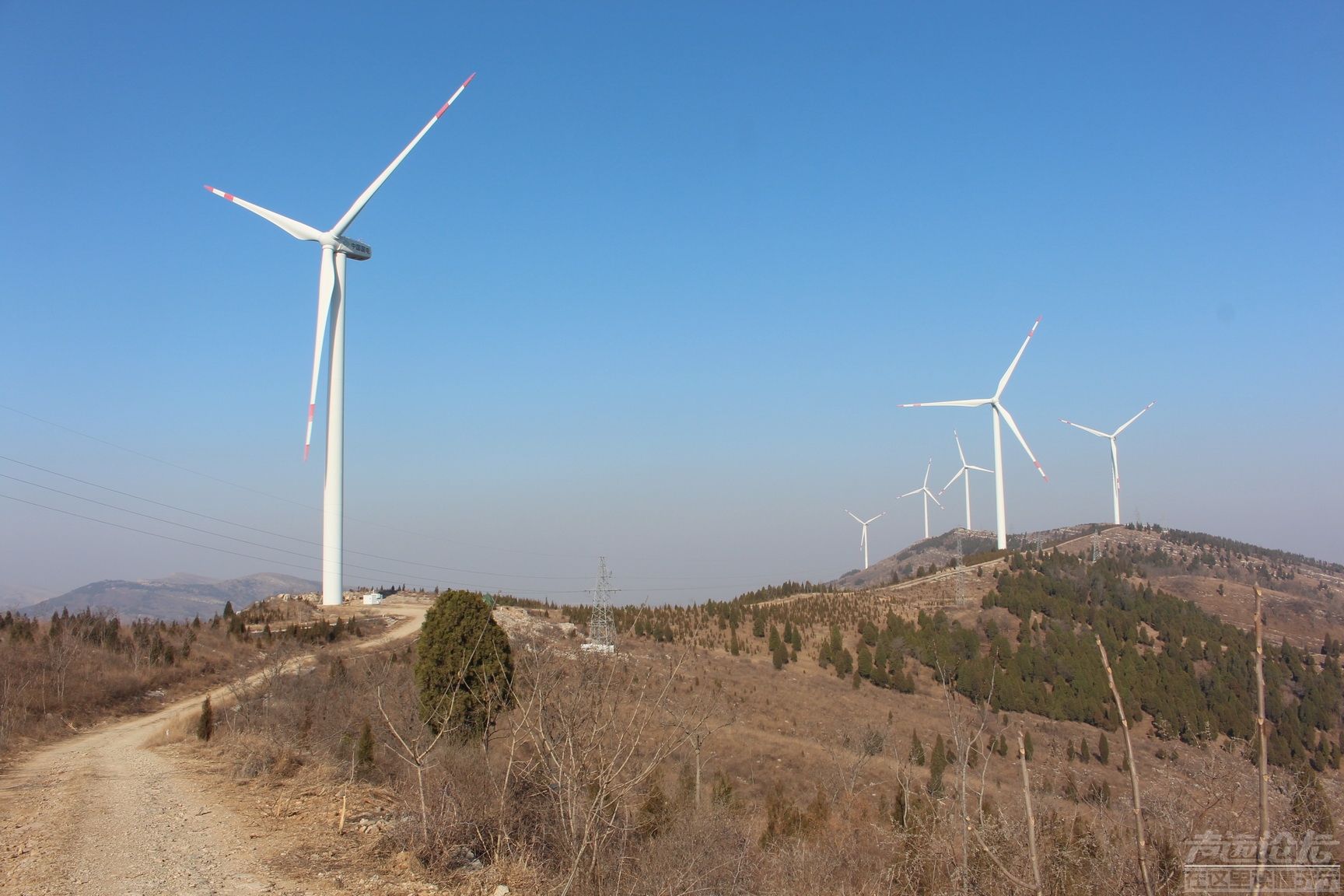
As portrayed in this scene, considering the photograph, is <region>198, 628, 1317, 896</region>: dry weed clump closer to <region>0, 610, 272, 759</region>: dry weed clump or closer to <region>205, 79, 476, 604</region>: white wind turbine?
<region>0, 610, 272, 759</region>: dry weed clump

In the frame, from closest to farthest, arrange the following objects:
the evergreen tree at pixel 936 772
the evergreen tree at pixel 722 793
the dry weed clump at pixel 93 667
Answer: the evergreen tree at pixel 722 793, the dry weed clump at pixel 93 667, the evergreen tree at pixel 936 772

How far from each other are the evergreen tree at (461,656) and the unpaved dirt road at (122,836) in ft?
21.6

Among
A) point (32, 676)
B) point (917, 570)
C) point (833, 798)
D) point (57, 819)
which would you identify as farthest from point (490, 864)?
point (917, 570)

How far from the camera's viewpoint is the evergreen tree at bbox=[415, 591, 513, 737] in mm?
22609

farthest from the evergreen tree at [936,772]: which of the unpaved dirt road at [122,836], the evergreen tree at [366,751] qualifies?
the unpaved dirt road at [122,836]

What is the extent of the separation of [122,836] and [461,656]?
1101 cm

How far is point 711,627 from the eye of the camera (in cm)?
7081

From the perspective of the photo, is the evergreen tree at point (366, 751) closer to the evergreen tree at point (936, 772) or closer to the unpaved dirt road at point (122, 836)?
the unpaved dirt road at point (122, 836)

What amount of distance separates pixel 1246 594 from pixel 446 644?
96031mm

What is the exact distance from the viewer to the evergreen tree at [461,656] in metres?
22.6

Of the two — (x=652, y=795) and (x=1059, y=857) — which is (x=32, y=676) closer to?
(x=652, y=795)

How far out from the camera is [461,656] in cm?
2386

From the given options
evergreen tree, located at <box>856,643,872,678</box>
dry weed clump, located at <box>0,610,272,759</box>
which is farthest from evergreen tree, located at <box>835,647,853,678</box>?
dry weed clump, located at <box>0,610,272,759</box>

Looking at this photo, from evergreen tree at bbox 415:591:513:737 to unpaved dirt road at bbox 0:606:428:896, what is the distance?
6592 mm
